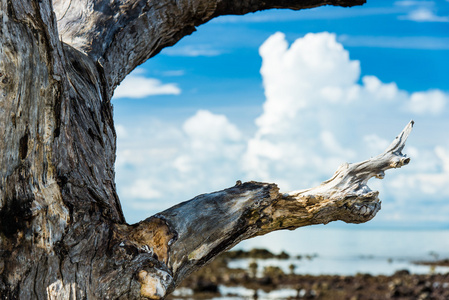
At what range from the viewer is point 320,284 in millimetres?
13820

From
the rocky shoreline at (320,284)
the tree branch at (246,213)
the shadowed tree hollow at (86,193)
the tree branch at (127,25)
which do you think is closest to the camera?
the shadowed tree hollow at (86,193)

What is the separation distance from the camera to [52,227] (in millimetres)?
3127

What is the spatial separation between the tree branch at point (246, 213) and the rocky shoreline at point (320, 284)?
8.88m

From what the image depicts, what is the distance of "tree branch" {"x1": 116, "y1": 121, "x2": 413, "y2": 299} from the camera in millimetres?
3613

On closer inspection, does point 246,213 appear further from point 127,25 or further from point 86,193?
point 127,25

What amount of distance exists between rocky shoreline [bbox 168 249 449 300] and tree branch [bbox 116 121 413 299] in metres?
8.88

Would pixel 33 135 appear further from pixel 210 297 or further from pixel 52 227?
pixel 210 297

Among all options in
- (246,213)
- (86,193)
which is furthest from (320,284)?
(86,193)

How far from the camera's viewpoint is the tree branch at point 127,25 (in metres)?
4.36

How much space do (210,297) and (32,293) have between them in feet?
32.1

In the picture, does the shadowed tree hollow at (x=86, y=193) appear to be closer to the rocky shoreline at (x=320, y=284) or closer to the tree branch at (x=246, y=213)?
the tree branch at (x=246, y=213)

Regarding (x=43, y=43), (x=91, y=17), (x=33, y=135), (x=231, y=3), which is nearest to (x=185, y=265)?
(x=33, y=135)

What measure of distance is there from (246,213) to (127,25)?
1.92 m

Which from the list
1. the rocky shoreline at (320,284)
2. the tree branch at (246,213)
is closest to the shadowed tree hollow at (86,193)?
the tree branch at (246,213)
